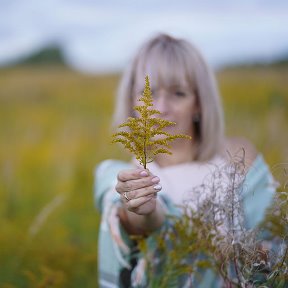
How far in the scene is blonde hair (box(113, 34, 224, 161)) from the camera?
2.11m

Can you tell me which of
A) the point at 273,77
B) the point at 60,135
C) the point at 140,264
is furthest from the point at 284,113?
the point at 140,264

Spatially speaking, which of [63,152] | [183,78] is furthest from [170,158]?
[63,152]

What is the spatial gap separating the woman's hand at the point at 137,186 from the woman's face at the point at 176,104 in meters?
0.79

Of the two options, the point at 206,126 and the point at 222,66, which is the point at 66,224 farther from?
the point at 222,66

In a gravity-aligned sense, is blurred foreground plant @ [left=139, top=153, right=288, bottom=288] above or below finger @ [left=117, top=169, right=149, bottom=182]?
below

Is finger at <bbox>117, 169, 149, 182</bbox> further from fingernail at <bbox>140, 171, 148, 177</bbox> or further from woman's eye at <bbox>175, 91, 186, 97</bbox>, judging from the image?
woman's eye at <bbox>175, 91, 186, 97</bbox>

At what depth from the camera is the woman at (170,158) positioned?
1.75 m

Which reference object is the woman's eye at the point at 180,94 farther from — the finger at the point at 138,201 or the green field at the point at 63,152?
the finger at the point at 138,201

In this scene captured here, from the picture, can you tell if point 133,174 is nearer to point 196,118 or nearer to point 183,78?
point 183,78

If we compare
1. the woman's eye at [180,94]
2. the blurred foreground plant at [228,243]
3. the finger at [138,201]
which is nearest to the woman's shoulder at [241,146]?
the woman's eye at [180,94]

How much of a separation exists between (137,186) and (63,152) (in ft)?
12.3

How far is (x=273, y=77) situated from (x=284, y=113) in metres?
1.00

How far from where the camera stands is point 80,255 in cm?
249

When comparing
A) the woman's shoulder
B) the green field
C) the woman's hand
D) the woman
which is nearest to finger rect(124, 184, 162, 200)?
the woman's hand
